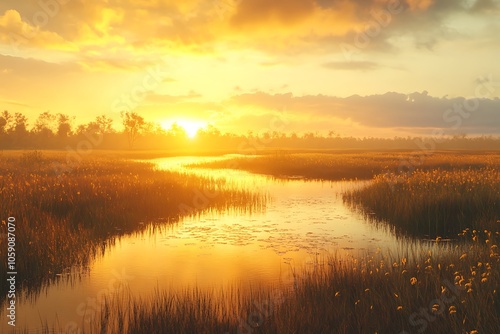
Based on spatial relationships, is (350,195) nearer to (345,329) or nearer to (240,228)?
(240,228)

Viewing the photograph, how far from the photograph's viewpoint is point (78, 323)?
6.64 metres

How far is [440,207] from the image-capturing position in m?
14.5

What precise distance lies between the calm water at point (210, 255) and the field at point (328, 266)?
507 mm

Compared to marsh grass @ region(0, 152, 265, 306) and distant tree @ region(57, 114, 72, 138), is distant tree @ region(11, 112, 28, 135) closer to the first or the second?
distant tree @ region(57, 114, 72, 138)

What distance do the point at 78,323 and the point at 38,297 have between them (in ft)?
6.37

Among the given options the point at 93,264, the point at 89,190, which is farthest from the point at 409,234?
the point at 89,190

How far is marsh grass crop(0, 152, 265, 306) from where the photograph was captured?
9.48m

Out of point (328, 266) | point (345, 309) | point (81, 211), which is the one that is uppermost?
point (81, 211)

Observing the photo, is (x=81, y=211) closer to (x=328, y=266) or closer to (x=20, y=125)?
(x=328, y=266)

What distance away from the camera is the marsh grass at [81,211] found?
9.48 m

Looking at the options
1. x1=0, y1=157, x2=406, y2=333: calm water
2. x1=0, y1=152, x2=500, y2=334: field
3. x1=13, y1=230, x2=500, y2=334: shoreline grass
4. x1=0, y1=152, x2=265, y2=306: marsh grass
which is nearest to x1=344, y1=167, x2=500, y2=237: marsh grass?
x1=0, y1=152, x2=500, y2=334: field

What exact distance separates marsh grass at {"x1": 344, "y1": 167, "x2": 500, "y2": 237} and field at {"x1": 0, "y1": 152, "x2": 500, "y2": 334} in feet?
0.15

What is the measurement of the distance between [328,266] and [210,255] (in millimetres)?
3661

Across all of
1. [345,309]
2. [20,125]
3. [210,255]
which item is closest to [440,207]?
[210,255]
